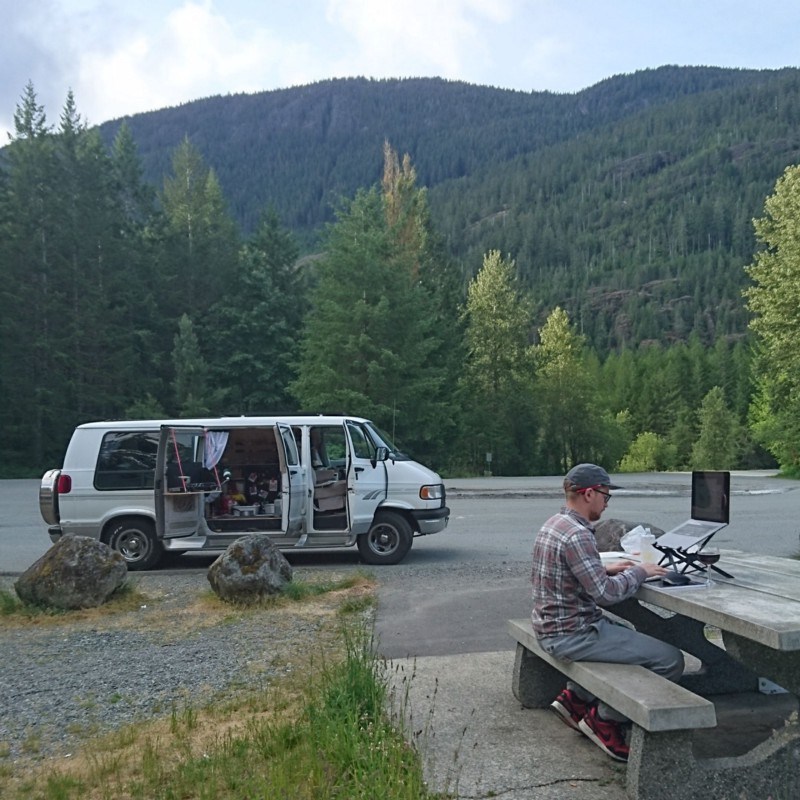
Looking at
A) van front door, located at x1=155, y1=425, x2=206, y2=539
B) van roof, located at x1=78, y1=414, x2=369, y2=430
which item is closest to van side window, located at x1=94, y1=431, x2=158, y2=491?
van roof, located at x1=78, y1=414, x2=369, y2=430

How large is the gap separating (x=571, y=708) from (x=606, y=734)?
1.41ft

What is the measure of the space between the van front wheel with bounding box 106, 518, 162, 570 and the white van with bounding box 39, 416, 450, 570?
0.01 m

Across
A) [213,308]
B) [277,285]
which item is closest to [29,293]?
[213,308]

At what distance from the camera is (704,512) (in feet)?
17.2

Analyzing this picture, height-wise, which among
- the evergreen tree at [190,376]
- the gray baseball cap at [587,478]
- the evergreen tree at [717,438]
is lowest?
the evergreen tree at [717,438]

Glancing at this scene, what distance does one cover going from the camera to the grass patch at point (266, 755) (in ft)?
13.3

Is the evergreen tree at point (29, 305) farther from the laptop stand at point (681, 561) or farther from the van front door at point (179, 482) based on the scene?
the laptop stand at point (681, 561)

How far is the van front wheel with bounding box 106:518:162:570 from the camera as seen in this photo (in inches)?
502

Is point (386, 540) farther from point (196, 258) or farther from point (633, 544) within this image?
point (196, 258)

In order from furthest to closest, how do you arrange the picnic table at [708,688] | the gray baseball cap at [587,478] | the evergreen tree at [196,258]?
the evergreen tree at [196,258] → the gray baseball cap at [587,478] → the picnic table at [708,688]

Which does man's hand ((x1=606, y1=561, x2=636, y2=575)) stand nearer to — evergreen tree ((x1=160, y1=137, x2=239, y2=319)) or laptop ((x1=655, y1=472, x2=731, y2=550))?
laptop ((x1=655, y1=472, x2=731, y2=550))

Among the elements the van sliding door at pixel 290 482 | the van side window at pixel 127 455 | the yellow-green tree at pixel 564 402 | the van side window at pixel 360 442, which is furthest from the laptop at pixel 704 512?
the yellow-green tree at pixel 564 402

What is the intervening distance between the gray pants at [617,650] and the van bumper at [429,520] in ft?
25.7

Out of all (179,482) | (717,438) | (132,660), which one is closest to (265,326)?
(179,482)
